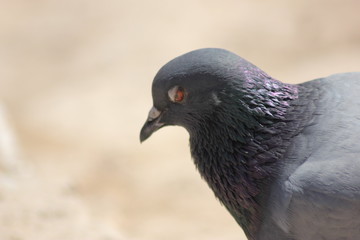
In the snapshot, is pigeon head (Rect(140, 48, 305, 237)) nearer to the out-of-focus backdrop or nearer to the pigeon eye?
the pigeon eye

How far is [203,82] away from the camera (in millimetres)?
4219

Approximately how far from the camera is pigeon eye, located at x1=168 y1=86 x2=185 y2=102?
4.30 meters

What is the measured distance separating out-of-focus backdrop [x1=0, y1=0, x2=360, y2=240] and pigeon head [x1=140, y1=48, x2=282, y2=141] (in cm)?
255

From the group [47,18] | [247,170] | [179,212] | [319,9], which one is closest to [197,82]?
A: [247,170]

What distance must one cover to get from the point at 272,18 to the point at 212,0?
107cm

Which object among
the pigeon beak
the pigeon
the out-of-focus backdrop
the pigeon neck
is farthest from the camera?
the out-of-focus backdrop

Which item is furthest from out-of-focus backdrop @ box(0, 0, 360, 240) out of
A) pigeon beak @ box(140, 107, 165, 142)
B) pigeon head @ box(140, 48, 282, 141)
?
pigeon head @ box(140, 48, 282, 141)

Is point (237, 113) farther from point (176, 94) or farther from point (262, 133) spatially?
point (176, 94)

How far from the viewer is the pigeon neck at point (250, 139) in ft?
13.7

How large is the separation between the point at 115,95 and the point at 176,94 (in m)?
4.47

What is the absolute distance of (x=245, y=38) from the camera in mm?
9312

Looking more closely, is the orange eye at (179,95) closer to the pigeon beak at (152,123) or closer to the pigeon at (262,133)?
the pigeon at (262,133)

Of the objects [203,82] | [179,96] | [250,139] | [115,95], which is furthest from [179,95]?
[115,95]

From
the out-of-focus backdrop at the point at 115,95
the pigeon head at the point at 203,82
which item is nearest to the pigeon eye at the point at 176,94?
the pigeon head at the point at 203,82
